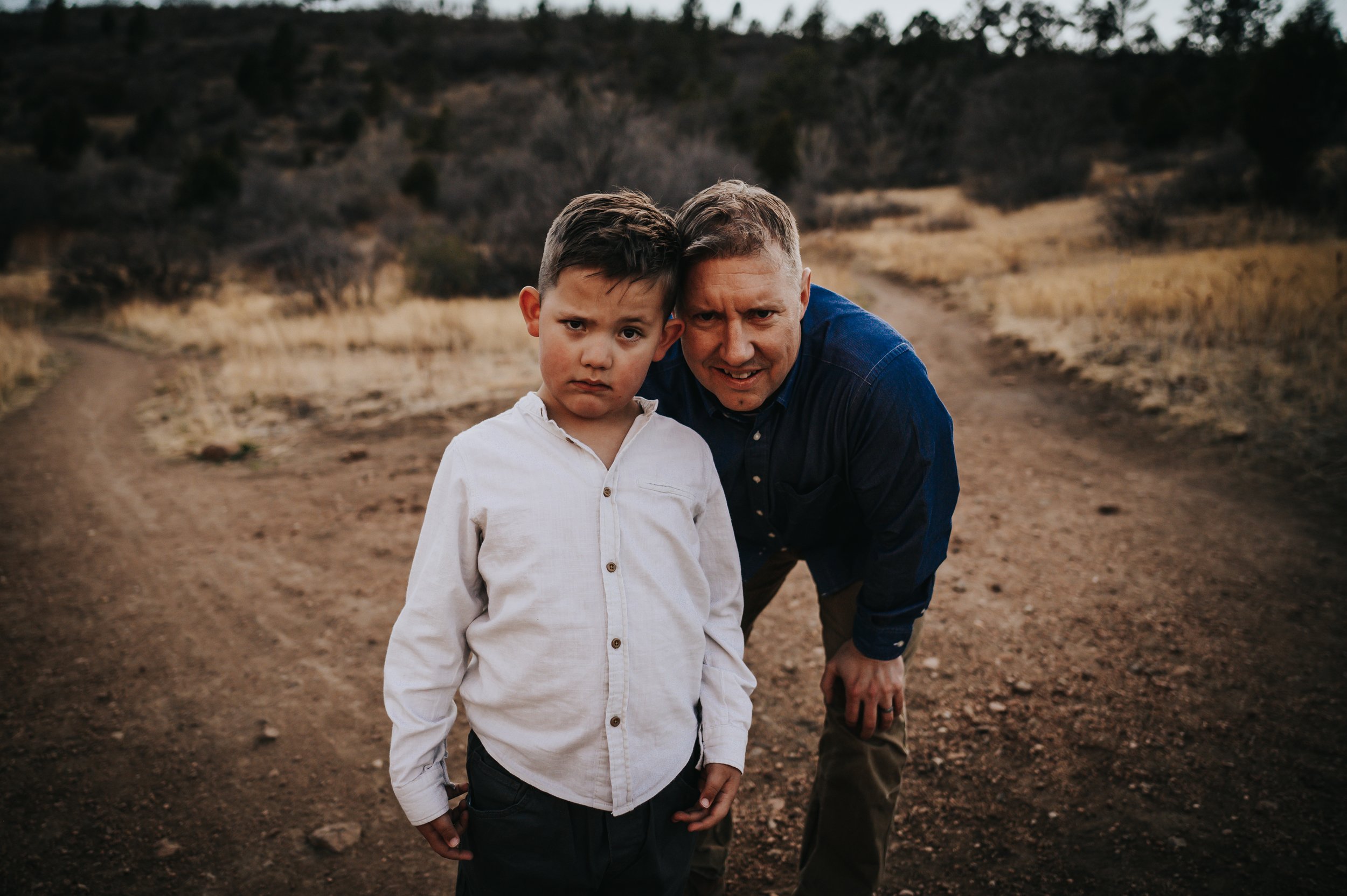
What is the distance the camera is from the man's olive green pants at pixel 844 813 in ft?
5.97

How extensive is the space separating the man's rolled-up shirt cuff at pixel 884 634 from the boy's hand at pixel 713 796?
52cm

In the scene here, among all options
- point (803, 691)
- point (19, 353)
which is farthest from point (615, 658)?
point (19, 353)

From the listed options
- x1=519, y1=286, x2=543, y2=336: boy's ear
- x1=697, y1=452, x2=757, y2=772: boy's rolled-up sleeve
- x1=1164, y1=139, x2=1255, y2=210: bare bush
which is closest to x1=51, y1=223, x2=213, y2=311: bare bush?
x1=519, y1=286, x2=543, y2=336: boy's ear

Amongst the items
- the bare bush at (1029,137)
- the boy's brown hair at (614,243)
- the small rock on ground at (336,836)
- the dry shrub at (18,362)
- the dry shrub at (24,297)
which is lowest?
the small rock on ground at (336,836)

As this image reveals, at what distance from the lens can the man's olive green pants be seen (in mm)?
1820

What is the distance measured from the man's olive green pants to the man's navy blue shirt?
204 millimetres

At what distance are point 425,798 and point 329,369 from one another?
26.2 ft

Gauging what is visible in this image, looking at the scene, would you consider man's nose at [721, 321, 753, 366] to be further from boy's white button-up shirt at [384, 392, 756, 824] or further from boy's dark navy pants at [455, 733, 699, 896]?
boy's dark navy pants at [455, 733, 699, 896]

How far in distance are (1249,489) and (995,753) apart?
3587mm

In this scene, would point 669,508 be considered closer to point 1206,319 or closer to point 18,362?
point 1206,319

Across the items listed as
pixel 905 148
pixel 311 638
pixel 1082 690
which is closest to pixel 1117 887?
pixel 1082 690

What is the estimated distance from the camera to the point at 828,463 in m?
1.73

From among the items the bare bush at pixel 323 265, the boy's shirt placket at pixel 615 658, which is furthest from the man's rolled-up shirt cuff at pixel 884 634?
the bare bush at pixel 323 265

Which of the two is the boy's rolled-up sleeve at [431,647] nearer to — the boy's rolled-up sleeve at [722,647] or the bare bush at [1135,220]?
the boy's rolled-up sleeve at [722,647]
